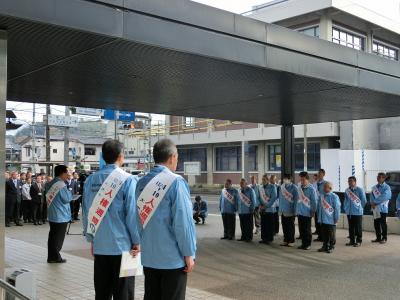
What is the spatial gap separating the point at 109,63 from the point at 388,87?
6156mm

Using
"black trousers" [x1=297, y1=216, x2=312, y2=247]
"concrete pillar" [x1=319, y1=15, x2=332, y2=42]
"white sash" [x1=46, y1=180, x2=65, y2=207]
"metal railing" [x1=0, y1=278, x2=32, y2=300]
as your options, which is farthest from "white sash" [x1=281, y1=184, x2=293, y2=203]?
"concrete pillar" [x1=319, y1=15, x2=332, y2=42]

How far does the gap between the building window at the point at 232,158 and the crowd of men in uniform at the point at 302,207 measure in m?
31.3

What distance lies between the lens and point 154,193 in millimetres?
4324

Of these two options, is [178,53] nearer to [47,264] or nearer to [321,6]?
[47,264]

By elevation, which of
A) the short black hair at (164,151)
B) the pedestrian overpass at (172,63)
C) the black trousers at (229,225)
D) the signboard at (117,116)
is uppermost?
the signboard at (117,116)

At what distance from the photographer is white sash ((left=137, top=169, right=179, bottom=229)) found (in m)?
4.27

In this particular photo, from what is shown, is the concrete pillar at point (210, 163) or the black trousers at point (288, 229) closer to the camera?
the black trousers at point (288, 229)

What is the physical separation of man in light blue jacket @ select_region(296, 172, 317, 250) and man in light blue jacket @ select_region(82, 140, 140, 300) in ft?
25.6

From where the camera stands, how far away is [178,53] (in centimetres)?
724

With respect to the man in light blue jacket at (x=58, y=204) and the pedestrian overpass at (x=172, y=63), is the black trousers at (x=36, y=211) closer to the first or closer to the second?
the pedestrian overpass at (x=172, y=63)

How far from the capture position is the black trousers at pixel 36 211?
18.6 m

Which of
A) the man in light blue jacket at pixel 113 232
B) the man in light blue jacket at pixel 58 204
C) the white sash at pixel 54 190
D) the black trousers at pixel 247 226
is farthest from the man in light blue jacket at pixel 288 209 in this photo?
the man in light blue jacket at pixel 113 232

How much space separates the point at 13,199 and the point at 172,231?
15.1 metres

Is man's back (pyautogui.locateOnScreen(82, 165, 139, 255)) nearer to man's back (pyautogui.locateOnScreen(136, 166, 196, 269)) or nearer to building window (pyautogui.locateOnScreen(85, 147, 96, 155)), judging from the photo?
man's back (pyautogui.locateOnScreen(136, 166, 196, 269))
